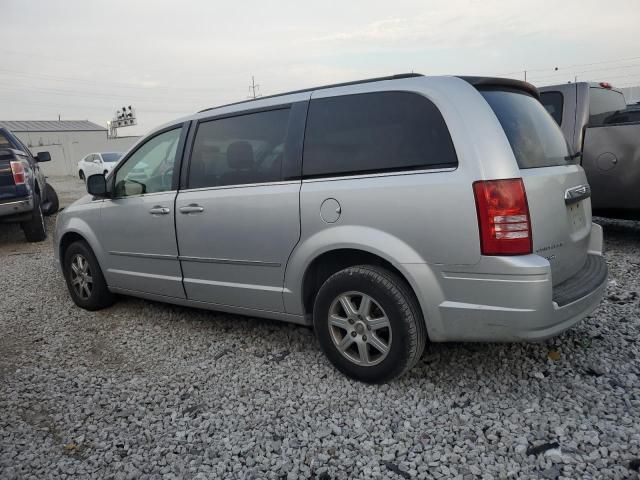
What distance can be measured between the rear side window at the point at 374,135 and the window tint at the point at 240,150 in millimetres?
270

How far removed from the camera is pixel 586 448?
2.35 meters

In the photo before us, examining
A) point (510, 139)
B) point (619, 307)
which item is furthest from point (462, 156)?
point (619, 307)

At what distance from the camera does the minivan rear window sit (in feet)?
8.95

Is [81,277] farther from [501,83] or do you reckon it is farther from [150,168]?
[501,83]

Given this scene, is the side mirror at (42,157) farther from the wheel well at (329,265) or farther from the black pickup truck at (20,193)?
the wheel well at (329,265)

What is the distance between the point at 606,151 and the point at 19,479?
5.83 meters

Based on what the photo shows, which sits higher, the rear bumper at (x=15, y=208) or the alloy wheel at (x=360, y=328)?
the rear bumper at (x=15, y=208)

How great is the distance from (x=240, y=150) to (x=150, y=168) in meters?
1.08

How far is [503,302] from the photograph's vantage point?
99.7 inches

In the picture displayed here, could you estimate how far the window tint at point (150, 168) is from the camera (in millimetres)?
4059

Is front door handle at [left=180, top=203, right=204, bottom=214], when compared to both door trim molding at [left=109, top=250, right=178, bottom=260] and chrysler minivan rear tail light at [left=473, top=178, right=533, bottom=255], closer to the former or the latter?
door trim molding at [left=109, top=250, right=178, bottom=260]

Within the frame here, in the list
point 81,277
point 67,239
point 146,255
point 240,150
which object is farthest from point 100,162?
point 240,150

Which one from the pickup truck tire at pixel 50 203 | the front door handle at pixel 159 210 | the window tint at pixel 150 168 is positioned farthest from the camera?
the pickup truck tire at pixel 50 203

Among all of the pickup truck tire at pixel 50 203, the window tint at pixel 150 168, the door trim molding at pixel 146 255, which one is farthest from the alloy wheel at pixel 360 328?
the pickup truck tire at pixel 50 203
